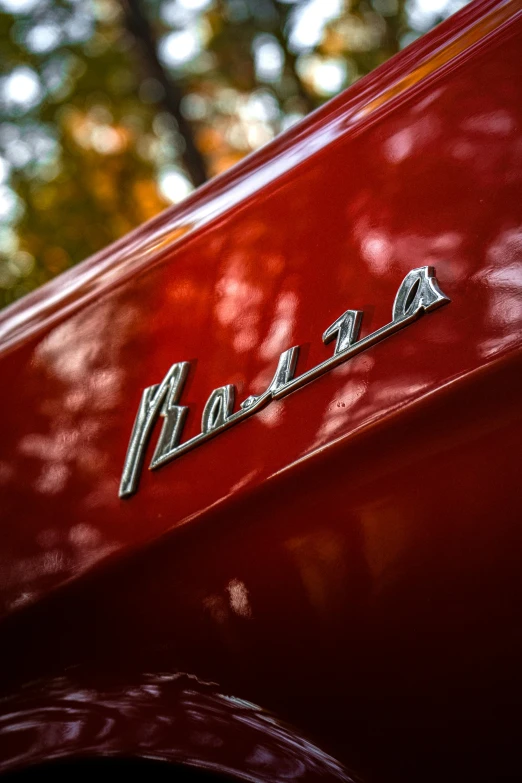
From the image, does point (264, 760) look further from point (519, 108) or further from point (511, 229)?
point (519, 108)

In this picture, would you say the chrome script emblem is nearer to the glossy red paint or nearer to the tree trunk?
the glossy red paint

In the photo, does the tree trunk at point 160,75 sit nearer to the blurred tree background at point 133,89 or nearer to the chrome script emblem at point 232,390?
the blurred tree background at point 133,89

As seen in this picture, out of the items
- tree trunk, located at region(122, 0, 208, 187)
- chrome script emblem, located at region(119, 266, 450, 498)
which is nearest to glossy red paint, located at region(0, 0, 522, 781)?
chrome script emblem, located at region(119, 266, 450, 498)

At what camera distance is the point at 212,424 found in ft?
2.82

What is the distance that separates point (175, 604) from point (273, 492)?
18cm

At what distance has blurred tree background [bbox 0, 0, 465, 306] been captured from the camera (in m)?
7.81

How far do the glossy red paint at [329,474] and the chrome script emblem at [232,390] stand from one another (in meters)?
0.01

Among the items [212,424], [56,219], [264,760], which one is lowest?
[264,760]

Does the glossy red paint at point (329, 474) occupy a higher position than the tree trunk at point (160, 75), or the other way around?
the tree trunk at point (160, 75)

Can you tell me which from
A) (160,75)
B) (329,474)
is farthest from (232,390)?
(160,75)

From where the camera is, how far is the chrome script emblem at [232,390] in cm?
78

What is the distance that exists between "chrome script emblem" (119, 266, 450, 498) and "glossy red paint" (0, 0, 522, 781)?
0.01 meters

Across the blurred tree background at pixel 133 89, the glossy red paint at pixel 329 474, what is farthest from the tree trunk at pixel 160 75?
the glossy red paint at pixel 329 474

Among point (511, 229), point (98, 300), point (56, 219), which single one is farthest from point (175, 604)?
point (56, 219)
